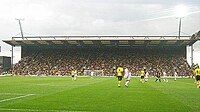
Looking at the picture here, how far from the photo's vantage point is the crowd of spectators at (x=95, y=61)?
302 feet

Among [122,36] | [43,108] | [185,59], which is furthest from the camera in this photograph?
[185,59]

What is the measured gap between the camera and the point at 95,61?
96188 millimetres

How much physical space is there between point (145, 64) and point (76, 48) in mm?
18351

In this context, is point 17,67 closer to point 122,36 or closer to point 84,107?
point 122,36

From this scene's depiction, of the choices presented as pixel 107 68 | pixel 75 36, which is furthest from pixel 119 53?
pixel 75 36

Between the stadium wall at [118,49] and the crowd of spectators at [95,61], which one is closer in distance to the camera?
the crowd of spectators at [95,61]

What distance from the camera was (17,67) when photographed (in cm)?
9712

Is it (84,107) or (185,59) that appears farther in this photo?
(185,59)

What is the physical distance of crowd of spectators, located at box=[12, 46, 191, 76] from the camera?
9206 cm

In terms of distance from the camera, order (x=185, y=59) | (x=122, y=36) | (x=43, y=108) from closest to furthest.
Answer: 1. (x=43, y=108)
2. (x=122, y=36)
3. (x=185, y=59)

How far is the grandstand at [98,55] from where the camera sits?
90.8 metres

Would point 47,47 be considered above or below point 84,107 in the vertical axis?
above

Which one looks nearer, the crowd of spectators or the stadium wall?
the crowd of spectators

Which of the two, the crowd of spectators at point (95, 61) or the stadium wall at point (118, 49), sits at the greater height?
the stadium wall at point (118, 49)
